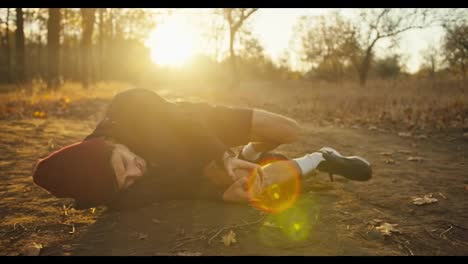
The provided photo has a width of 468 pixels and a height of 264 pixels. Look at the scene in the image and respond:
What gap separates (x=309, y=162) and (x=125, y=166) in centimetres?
146

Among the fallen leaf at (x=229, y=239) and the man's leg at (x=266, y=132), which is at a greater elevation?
the man's leg at (x=266, y=132)

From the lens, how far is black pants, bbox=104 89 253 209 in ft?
8.45

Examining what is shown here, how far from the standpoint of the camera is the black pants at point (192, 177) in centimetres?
257

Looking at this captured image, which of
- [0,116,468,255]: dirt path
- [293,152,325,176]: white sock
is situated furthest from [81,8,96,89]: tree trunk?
[293,152,325,176]: white sock

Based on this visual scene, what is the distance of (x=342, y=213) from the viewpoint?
2496 mm

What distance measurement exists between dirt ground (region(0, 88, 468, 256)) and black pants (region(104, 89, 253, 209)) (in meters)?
0.10

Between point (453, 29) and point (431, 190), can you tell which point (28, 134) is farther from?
point (453, 29)

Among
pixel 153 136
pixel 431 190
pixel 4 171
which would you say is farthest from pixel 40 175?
pixel 431 190

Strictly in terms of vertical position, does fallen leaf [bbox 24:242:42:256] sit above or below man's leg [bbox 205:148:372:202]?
below

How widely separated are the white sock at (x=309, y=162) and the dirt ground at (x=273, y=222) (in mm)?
158

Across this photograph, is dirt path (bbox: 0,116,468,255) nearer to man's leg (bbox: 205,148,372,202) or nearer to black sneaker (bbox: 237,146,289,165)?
man's leg (bbox: 205,148,372,202)

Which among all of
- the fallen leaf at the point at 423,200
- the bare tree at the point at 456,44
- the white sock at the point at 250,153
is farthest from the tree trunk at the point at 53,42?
the bare tree at the point at 456,44

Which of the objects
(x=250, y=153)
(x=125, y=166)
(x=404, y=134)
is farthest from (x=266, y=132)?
(x=404, y=134)

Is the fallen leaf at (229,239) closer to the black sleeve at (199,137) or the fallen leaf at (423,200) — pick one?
the black sleeve at (199,137)
